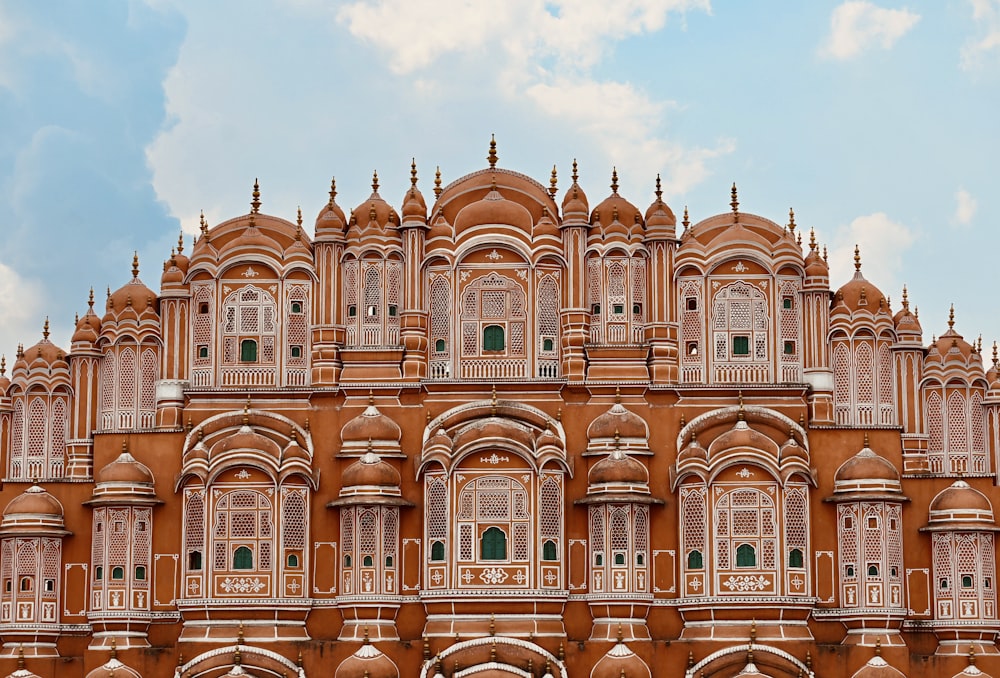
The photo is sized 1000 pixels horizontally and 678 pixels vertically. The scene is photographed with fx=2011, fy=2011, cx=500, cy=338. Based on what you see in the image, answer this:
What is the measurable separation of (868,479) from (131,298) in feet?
56.7

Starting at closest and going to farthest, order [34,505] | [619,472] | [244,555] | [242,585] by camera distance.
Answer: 1. [619,472]
2. [242,585]
3. [244,555]
4. [34,505]

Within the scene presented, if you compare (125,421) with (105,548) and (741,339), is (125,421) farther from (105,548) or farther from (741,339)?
(741,339)

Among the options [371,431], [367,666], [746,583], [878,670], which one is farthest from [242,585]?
[878,670]

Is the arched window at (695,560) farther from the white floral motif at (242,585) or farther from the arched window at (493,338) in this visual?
the white floral motif at (242,585)

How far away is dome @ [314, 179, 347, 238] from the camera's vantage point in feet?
152

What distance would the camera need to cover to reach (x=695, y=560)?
4353 cm

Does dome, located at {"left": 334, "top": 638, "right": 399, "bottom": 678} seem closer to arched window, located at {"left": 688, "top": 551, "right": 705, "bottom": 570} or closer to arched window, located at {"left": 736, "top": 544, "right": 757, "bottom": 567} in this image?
arched window, located at {"left": 688, "top": 551, "right": 705, "bottom": 570}

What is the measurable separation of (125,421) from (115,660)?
5870mm

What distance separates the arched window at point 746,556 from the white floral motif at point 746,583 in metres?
0.29

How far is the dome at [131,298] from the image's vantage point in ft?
153

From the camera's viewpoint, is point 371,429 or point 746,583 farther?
point 371,429

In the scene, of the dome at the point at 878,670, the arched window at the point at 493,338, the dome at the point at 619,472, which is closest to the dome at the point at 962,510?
the dome at the point at 878,670

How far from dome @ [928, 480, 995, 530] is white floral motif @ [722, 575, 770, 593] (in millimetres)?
4053

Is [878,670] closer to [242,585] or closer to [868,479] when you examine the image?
[868,479]
